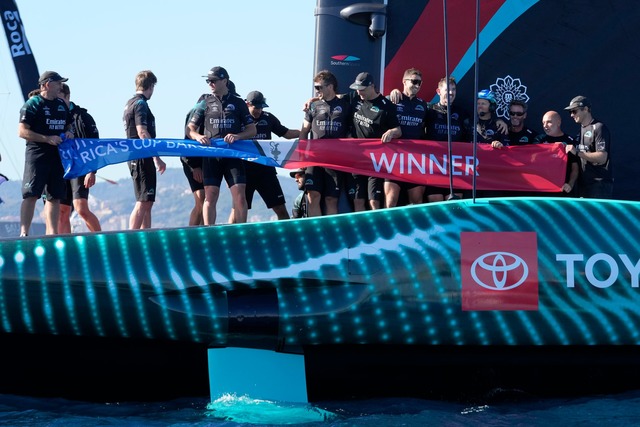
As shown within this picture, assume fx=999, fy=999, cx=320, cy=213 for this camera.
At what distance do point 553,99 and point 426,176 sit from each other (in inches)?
54.6

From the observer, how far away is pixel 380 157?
7070 mm

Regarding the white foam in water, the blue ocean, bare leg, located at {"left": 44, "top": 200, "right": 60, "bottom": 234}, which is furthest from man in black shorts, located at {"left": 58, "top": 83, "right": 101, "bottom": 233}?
the white foam in water

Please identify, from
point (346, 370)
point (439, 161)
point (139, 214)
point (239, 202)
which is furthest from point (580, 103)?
point (139, 214)

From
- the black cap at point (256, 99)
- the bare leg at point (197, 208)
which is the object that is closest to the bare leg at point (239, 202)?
the bare leg at point (197, 208)

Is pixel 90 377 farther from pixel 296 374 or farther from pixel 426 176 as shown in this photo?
pixel 426 176

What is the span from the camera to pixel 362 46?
7586 millimetres

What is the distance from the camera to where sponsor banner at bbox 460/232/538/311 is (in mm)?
5516

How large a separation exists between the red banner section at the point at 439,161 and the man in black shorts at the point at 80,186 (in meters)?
1.72

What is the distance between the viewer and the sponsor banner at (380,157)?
7.07m

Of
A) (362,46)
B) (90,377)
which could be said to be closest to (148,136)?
(362,46)

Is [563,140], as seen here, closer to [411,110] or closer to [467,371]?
[411,110]

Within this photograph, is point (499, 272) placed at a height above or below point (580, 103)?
below

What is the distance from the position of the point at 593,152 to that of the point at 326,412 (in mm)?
2829

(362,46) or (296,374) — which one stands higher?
(362,46)
